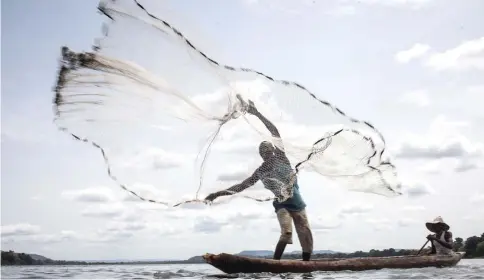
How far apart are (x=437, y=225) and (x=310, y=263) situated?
18.4 feet

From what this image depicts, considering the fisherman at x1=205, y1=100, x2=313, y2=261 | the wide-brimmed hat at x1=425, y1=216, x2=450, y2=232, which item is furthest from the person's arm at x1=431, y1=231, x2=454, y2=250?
the fisherman at x1=205, y1=100, x2=313, y2=261

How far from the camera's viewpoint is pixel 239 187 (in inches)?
430

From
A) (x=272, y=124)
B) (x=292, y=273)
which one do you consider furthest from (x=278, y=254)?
(x=272, y=124)

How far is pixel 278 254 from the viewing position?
12727mm

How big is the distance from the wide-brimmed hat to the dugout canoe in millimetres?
989

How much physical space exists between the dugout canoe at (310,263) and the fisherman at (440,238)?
58 centimetres

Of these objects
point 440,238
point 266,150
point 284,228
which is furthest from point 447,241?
point 266,150

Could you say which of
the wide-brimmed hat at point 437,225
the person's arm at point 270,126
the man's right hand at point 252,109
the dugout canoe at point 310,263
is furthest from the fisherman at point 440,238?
the man's right hand at point 252,109

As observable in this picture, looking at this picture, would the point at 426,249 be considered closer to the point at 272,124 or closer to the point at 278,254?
the point at 278,254

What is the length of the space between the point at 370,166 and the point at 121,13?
5.74 m

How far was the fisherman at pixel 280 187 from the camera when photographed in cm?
1087

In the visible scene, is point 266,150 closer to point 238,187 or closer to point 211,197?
point 238,187

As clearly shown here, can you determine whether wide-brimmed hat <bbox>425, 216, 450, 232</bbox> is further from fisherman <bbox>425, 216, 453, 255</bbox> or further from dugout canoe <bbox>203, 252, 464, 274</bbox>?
dugout canoe <bbox>203, 252, 464, 274</bbox>

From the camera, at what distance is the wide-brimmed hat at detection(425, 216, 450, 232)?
55.1ft
